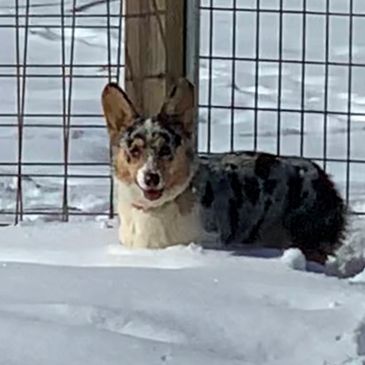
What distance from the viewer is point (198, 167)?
17.8ft

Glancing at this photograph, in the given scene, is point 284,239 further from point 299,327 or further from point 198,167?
point 299,327

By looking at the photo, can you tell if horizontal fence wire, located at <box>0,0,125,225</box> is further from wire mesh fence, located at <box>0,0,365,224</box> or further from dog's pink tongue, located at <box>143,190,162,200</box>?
dog's pink tongue, located at <box>143,190,162,200</box>

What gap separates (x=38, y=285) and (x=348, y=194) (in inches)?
127

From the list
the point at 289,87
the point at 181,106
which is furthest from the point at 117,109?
the point at 289,87

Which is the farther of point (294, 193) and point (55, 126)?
point (55, 126)

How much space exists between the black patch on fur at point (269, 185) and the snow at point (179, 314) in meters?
0.77

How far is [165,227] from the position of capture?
17.2 feet

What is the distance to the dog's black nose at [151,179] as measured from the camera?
16.9ft

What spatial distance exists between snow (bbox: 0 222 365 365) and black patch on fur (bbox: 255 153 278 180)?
798 millimetres

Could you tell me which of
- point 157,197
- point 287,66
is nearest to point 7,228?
point 157,197

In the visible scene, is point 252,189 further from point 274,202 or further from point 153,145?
point 153,145

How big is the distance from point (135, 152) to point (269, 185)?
1.97 ft

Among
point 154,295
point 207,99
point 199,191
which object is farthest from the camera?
point 207,99

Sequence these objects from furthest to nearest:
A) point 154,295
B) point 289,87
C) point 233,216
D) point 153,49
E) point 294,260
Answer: point 289,87, point 153,49, point 233,216, point 294,260, point 154,295
